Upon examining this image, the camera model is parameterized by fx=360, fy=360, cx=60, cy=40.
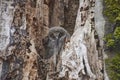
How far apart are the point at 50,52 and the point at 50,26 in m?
0.52

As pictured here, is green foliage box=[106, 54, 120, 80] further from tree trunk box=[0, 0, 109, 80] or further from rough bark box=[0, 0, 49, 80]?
rough bark box=[0, 0, 49, 80]

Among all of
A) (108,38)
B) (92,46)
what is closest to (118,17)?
(108,38)

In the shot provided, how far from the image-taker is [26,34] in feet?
13.4

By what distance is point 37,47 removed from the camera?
14.2ft

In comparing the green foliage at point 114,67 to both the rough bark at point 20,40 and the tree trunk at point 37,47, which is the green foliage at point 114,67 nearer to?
the tree trunk at point 37,47

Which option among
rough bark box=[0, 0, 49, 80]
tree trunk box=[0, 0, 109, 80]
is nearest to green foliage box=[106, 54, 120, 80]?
tree trunk box=[0, 0, 109, 80]

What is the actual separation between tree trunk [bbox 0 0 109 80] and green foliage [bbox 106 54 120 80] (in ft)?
0.29

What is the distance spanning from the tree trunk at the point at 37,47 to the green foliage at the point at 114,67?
0.09 meters

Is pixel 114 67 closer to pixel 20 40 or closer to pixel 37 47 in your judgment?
pixel 37 47

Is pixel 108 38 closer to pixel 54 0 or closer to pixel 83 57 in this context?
pixel 83 57

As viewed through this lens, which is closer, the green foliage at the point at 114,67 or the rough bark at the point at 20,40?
the rough bark at the point at 20,40

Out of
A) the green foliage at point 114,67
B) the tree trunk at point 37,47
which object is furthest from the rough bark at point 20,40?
the green foliage at point 114,67

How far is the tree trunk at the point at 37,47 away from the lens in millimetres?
3881

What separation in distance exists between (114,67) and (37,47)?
95cm
